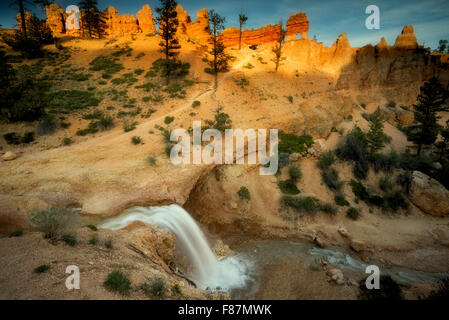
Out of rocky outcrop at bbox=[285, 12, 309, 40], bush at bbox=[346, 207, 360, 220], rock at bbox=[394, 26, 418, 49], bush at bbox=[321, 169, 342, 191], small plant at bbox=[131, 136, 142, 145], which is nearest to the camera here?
small plant at bbox=[131, 136, 142, 145]

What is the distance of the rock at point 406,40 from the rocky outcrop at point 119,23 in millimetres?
59691

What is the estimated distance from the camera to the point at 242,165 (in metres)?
21.8

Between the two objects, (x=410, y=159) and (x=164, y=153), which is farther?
(x=410, y=159)

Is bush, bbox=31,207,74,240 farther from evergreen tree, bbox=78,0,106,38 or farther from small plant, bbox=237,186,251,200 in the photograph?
evergreen tree, bbox=78,0,106,38

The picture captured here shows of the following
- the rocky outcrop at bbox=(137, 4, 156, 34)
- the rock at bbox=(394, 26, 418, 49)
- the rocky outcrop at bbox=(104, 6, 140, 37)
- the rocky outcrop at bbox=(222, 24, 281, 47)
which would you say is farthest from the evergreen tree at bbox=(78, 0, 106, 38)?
the rock at bbox=(394, 26, 418, 49)

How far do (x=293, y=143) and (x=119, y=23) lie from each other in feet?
186

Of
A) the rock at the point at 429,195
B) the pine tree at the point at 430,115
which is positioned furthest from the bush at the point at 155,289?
the pine tree at the point at 430,115

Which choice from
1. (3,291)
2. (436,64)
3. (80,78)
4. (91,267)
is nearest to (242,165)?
(91,267)

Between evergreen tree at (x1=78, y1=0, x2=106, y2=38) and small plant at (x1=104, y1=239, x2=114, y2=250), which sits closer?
Result: small plant at (x1=104, y1=239, x2=114, y2=250)

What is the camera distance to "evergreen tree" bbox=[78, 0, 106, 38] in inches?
1941

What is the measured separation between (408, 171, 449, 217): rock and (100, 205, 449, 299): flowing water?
744 cm

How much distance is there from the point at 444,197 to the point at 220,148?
22.6m

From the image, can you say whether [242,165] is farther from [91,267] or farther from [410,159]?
[410,159]

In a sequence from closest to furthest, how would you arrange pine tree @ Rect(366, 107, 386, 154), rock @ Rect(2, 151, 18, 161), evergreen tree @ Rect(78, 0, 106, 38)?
1. rock @ Rect(2, 151, 18, 161)
2. pine tree @ Rect(366, 107, 386, 154)
3. evergreen tree @ Rect(78, 0, 106, 38)
